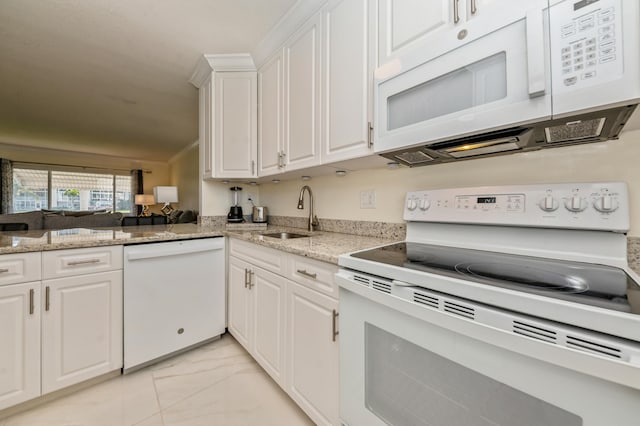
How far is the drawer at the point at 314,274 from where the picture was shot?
43.8 inches

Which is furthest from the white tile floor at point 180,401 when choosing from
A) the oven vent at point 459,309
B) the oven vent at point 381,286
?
the oven vent at point 459,309

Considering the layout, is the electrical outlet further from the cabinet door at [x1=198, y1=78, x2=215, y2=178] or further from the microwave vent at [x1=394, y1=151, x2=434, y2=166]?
the cabinet door at [x1=198, y1=78, x2=215, y2=178]

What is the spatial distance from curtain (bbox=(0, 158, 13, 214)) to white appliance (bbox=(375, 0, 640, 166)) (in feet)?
27.3

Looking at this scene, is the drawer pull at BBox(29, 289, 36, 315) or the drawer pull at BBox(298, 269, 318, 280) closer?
the drawer pull at BBox(298, 269, 318, 280)

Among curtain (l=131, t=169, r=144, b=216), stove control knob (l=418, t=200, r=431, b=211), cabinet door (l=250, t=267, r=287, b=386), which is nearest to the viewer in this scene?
stove control knob (l=418, t=200, r=431, b=211)

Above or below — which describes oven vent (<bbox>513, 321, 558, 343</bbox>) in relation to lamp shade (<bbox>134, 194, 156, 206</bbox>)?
below

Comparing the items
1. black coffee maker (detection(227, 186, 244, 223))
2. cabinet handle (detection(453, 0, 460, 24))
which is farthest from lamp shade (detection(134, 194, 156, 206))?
cabinet handle (detection(453, 0, 460, 24))

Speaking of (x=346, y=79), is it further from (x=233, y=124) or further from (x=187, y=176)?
(x=187, y=176)

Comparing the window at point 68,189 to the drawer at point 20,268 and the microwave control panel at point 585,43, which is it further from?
the microwave control panel at point 585,43

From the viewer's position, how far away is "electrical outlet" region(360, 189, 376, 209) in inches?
63.8

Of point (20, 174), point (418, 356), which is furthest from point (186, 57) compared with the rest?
point (20, 174)

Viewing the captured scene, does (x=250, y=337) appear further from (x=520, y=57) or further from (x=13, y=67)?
(x=13, y=67)

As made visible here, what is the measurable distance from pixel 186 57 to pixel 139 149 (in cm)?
496

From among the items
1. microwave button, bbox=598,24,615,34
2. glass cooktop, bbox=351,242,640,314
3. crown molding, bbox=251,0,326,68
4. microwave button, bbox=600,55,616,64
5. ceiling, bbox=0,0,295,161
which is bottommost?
glass cooktop, bbox=351,242,640,314
